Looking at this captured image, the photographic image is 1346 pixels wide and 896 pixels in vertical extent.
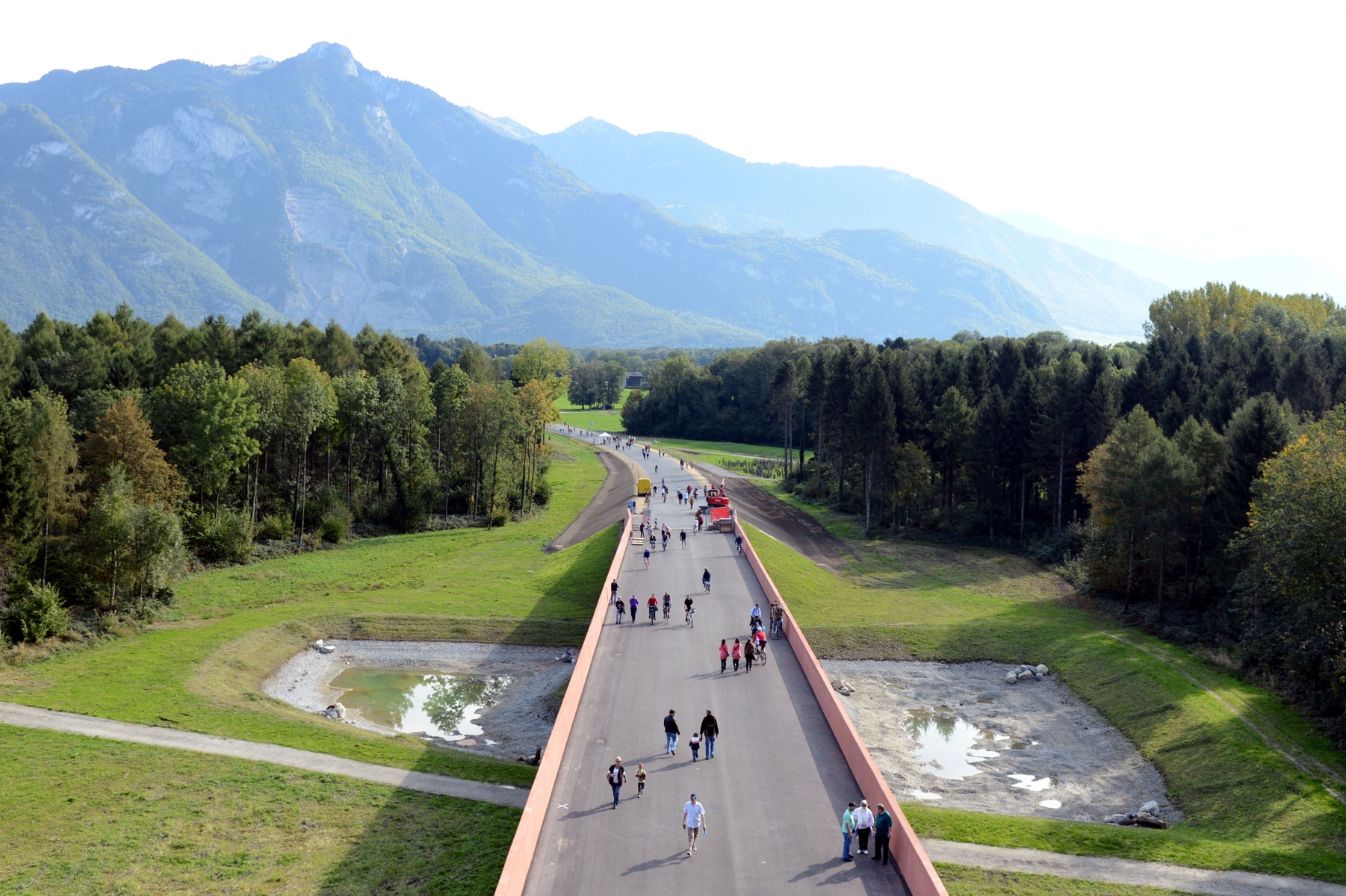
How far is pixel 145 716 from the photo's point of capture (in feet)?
120

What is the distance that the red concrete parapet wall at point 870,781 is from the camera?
65.2 feet

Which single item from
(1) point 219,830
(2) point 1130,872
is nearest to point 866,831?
(2) point 1130,872

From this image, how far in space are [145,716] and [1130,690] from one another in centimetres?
4549

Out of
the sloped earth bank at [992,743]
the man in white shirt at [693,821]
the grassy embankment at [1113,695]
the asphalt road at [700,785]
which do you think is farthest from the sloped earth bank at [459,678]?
the grassy embankment at [1113,695]

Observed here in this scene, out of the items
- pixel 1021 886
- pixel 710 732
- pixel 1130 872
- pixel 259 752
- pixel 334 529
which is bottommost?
pixel 259 752

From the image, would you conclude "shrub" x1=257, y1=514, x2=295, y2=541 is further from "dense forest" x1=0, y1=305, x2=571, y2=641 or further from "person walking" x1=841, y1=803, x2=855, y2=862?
"person walking" x1=841, y1=803, x2=855, y2=862

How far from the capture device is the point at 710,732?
27.2 m

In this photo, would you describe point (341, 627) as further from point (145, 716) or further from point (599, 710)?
point (599, 710)

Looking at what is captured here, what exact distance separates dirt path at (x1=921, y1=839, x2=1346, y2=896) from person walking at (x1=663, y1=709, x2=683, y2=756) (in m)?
8.45

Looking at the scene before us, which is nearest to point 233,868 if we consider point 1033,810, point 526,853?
point 526,853

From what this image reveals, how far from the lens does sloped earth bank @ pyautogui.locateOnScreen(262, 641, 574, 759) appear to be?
39.1 meters

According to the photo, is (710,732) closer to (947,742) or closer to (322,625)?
(947,742)

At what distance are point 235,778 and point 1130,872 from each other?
2988cm

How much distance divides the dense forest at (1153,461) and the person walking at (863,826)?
909 inches
